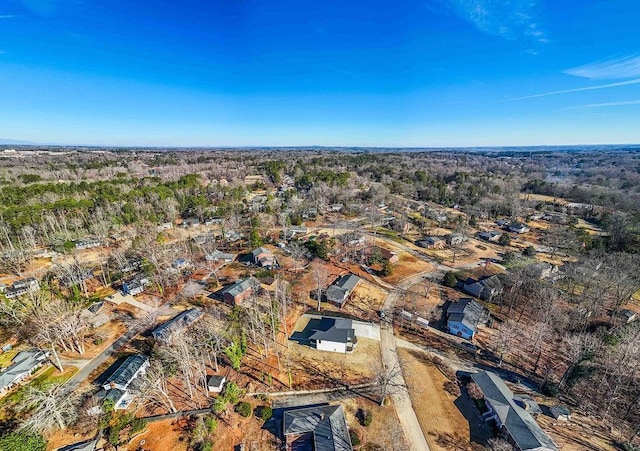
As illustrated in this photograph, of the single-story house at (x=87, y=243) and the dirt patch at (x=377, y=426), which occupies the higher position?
the single-story house at (x=87, y=243)

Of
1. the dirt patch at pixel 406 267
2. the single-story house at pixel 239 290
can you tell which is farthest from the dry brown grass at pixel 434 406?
the single-story house at pixel 239 290

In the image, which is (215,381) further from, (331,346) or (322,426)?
(331,346)

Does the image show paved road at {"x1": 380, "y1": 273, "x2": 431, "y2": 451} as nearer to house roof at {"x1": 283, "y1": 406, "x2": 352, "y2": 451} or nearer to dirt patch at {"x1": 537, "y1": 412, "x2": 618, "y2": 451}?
house roof at {"x1": 283, "y1": 406, "x2": 352, "y2": 451}

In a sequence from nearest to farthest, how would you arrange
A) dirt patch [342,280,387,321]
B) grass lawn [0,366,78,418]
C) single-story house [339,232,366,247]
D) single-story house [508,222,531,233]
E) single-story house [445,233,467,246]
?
grass lawn [0,366,78,418] → dirt patch [342,280,387,321] → single-story house [339,232,366,247] → single-story house [445,233,467,246] → single-story house [508,222,531,233]

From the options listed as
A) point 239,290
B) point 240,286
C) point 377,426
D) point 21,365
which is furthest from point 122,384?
point 377,426

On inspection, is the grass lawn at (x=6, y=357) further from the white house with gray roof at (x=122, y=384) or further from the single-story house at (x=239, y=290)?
the single-story house at (x=239, y=290)

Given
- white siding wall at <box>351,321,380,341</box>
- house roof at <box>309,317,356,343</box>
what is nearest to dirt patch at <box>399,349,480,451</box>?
white siding wall at <box>351,321,380,341</box>
